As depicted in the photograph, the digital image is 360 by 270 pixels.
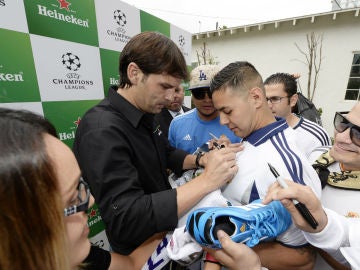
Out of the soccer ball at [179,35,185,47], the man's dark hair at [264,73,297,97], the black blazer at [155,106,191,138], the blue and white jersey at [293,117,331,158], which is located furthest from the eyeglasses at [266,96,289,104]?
the soccer ball at [179,35,185,47]

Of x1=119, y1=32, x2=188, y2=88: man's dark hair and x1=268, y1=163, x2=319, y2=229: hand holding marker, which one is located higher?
x1=119, y1=32, x2=188, y2=88: man's dark hair

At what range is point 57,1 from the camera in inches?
87.7

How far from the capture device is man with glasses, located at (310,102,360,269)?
1.31 metres

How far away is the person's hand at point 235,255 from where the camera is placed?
0.91 meters

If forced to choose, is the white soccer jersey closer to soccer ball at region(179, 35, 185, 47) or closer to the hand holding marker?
the hand holding marker

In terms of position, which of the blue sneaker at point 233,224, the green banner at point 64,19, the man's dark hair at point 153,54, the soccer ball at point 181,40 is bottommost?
the blue sneaker at point 233,224

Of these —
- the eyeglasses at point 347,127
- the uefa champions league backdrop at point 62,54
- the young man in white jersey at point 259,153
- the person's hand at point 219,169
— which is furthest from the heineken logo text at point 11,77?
the eyeglasses at point 347,127

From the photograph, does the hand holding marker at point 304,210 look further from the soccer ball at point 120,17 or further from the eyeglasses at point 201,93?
the soccer ball at point 120,17

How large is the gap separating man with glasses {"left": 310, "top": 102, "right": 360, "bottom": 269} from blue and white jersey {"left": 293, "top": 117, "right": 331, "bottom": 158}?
1.28 meters

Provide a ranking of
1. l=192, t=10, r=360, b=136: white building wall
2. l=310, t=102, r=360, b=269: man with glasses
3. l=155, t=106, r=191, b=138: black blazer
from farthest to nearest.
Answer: l=192, t=10, r=360, b=136: white building wall → l=155, t=106, r=191, b=138: black blazer → l=310, t=102, r=360, b=269: man with glasses

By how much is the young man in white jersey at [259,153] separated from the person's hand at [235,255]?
1.03ft

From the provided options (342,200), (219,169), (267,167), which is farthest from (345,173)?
(219,169)

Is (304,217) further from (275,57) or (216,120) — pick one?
(275,57)

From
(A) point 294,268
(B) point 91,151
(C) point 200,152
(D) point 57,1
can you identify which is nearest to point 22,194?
(B) point 91,151
